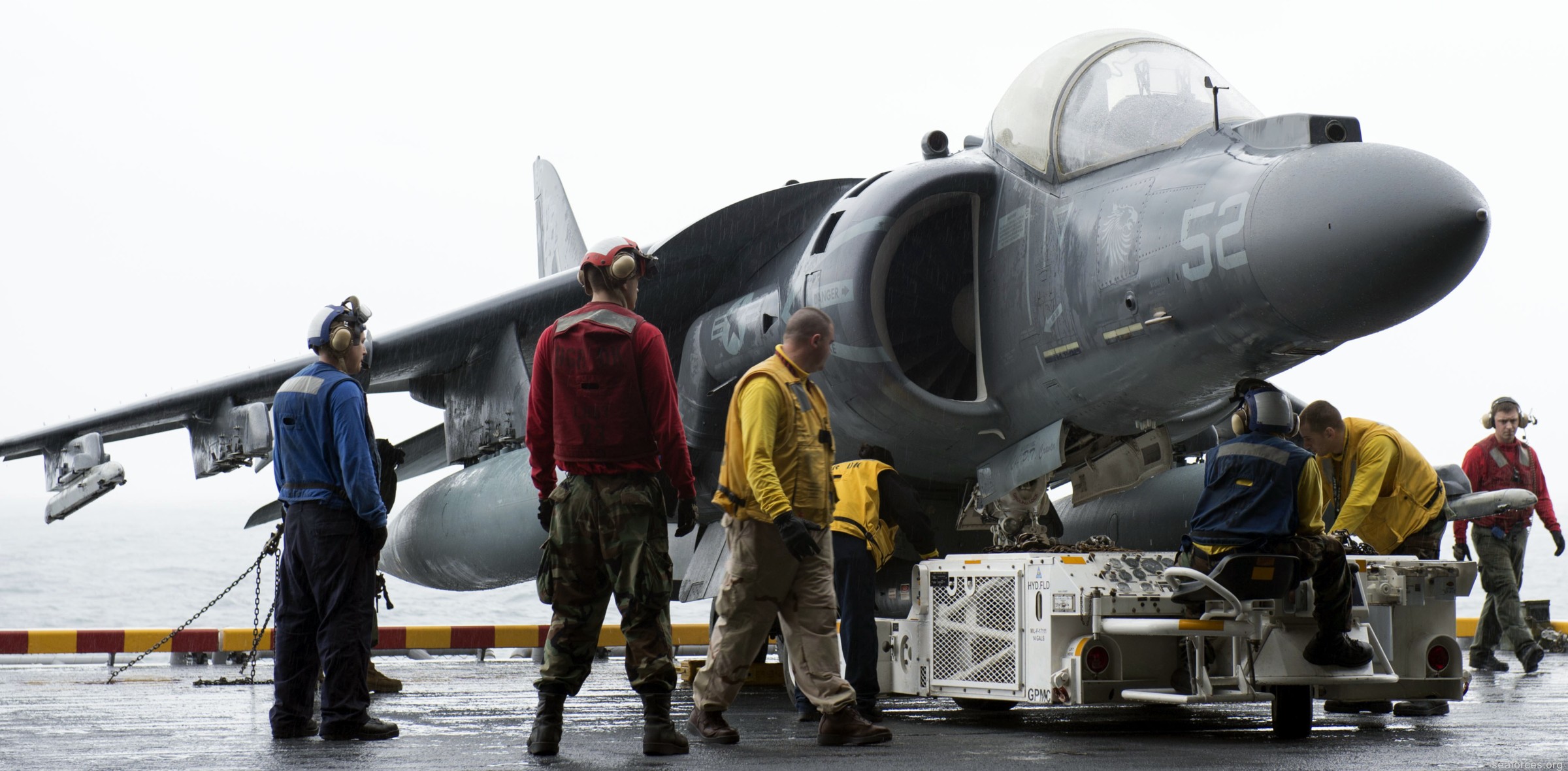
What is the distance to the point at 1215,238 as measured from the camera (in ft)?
16.9

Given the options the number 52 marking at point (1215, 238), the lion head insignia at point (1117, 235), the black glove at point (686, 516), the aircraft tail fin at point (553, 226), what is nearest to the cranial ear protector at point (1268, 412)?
the number 52 marking at point (1215, 238)

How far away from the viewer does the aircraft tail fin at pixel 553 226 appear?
13.9 m

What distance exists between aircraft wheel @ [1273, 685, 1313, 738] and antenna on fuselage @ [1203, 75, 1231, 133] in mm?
2101

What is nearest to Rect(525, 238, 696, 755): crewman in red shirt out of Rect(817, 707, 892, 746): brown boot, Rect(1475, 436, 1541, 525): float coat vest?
Rect(817, 707, 892, 746): brown boot

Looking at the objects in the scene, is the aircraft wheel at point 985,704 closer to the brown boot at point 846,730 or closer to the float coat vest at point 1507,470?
the brown boot at point 846,730

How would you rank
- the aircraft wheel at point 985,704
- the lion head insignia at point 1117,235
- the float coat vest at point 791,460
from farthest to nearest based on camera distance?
the aircraft wheel at point 985,704
the lion head insignia at point 1117,235
the float coat vest at point 791,460

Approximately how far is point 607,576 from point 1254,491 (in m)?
2.28

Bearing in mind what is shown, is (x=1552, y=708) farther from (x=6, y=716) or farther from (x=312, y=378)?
(x=6, y=716)

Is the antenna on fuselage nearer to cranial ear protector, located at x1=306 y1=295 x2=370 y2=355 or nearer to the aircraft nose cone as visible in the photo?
the aircraft nose cone

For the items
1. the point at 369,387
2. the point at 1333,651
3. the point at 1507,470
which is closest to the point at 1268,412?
the point at 1333,651

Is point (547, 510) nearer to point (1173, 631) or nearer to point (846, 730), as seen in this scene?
point (846, 730)

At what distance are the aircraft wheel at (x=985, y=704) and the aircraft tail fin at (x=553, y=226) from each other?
7872 mm

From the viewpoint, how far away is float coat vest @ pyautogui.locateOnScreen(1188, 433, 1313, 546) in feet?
16.8

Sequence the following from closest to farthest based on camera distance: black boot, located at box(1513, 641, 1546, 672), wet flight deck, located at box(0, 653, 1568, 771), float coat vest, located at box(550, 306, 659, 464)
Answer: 1. wet flight deck, located at box(0, 653, 1568, 771)
2. float coat vest, located at box(550, 306, 659, 464)
3. black boot, located at box(1513, 641, 1546, 672)
